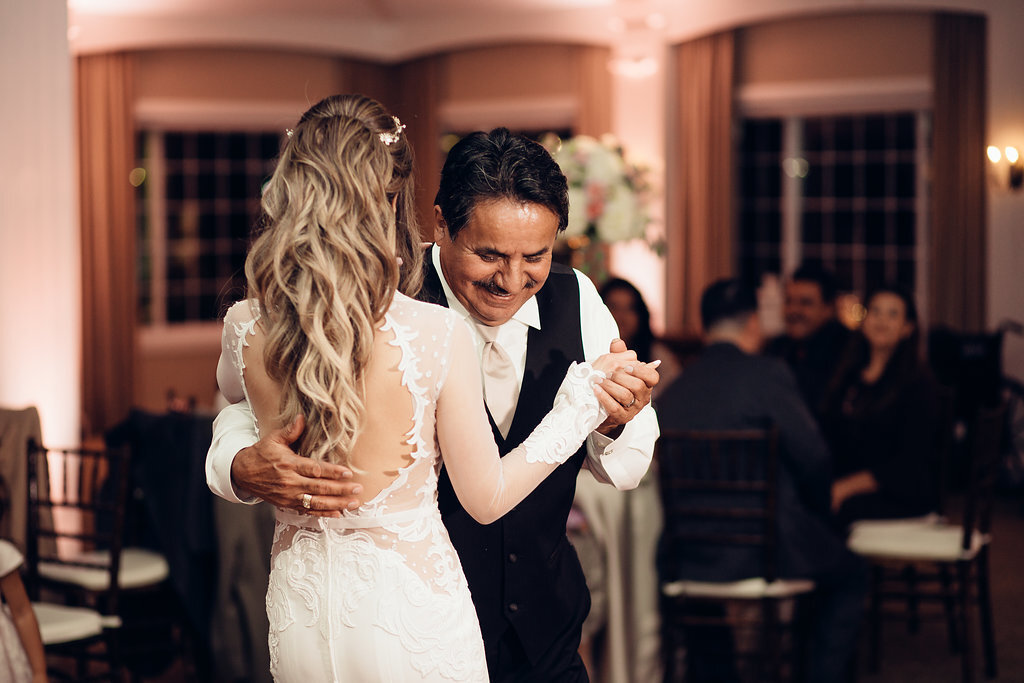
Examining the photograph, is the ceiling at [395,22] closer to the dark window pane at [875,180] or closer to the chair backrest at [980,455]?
the dark window pane at [875,180]

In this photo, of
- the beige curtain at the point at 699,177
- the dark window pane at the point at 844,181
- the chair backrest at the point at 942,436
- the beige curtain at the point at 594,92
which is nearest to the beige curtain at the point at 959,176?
the dark window pane at the point at 844,181

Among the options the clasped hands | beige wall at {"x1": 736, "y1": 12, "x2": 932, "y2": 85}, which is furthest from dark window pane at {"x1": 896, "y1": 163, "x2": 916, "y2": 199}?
the clasped hands

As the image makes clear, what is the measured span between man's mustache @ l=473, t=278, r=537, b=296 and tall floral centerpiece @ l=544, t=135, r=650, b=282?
243 centimetres

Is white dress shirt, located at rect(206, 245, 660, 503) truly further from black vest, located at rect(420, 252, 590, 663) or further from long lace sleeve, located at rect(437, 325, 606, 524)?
long lace sleeve, located at rect(437, 325, 606, 524)

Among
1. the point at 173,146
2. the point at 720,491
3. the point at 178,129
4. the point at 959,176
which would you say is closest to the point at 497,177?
the point at 720,491

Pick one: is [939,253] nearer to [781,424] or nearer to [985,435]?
[985,435]

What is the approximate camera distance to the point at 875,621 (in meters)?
4.09

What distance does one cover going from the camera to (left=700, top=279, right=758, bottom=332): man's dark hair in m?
3.51

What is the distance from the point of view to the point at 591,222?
418 centimetres

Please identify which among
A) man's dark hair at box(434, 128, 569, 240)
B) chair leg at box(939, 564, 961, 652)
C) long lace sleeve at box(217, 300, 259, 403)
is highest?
man's dark hair at box(434, 128, 569, 240)

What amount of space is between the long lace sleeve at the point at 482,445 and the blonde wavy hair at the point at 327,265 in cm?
12

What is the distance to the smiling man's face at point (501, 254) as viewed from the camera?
1.63 m

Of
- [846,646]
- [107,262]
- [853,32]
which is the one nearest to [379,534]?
[846,646]

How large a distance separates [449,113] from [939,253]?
4277 millimetres
